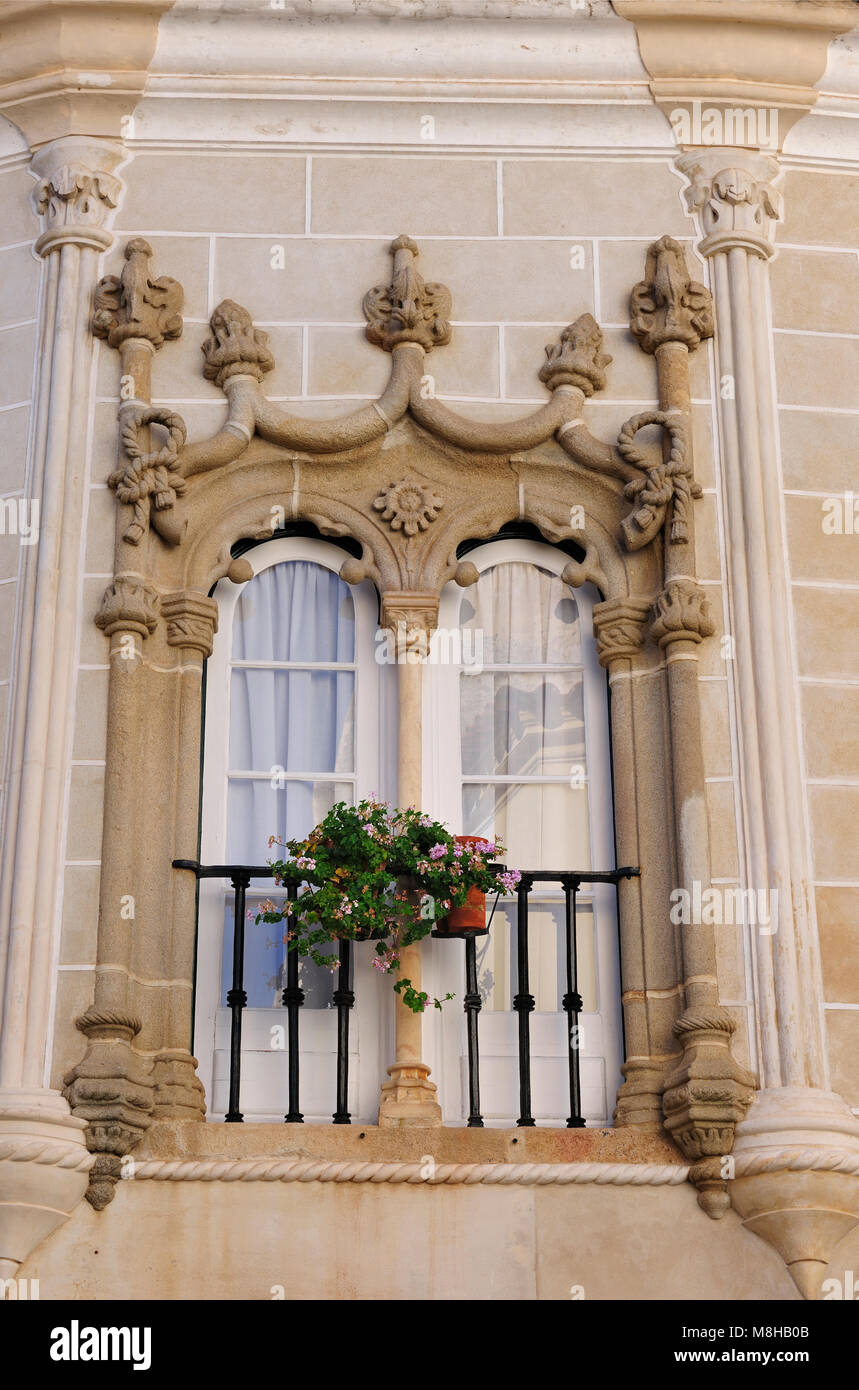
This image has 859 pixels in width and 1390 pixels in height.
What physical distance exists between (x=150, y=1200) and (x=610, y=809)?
7.69ft

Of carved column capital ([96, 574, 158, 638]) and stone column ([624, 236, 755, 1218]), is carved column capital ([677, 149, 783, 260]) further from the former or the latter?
carved column capital ([96, 574, 158, 638])

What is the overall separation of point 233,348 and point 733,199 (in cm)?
224

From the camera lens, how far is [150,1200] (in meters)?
7.65

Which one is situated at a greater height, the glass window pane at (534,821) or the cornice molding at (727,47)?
the cornice molding at (727,47)

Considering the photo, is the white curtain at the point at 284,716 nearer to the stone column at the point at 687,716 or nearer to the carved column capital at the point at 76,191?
the stone column at the point at 687,716

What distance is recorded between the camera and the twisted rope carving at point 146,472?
8.62 meters

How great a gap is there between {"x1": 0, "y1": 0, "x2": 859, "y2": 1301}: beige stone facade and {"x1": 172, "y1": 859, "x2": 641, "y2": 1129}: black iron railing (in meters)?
0.15

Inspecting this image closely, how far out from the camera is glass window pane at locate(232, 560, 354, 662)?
8.88 m

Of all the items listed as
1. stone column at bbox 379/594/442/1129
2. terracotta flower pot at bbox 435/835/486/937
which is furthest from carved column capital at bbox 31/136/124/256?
terracotta flower pot at bbox 435/835/486/937

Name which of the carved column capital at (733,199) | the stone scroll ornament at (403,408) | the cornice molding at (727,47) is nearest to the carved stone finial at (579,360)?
the stone scroll ornament at (403,408)

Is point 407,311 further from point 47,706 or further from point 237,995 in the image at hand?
point 237,995

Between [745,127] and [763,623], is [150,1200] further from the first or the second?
[745,127]

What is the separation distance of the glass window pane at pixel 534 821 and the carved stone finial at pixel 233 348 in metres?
1.95
